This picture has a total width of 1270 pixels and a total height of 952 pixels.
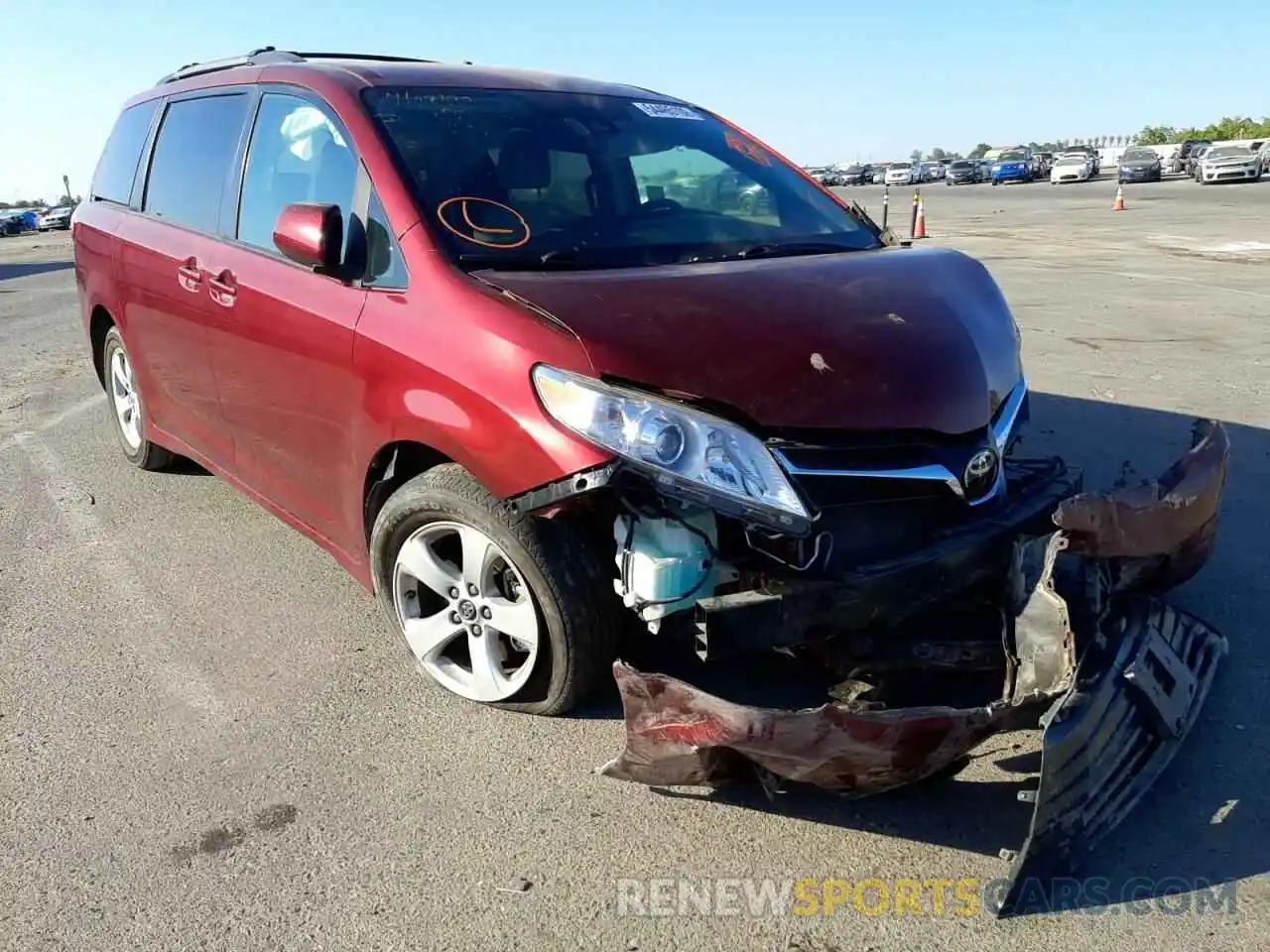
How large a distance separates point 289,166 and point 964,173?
203 ft

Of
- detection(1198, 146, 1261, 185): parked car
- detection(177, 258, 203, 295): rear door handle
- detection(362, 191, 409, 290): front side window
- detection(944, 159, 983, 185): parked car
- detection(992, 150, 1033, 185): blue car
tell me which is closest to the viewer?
detection(362, 191, 409, 290): front side window

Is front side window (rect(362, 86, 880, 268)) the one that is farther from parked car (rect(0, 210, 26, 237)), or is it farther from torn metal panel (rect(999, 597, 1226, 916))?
parked car (rect(0, 210, 26, 237))

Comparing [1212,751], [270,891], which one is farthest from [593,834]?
[1212,751]

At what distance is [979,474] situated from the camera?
2848 millimetres

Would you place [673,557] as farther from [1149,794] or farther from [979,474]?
[1149,794]

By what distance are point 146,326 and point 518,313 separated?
279 centimetres

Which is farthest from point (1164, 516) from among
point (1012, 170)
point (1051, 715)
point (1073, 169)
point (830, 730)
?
point (1012, 170)

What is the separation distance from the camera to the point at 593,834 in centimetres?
258

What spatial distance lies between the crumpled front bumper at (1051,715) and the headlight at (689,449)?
17.7 inches

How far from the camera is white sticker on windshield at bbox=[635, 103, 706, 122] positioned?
4.09 meters

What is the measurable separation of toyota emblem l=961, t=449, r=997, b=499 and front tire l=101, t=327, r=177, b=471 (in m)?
4.16

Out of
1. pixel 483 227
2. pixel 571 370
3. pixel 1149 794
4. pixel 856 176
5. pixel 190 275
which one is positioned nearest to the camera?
pixel 571 370

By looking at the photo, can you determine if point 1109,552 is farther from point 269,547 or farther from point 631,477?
point 269,547

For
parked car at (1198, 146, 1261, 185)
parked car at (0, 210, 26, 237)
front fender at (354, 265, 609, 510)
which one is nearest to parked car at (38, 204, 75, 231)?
parked car at (0, 210, 26, 237)
